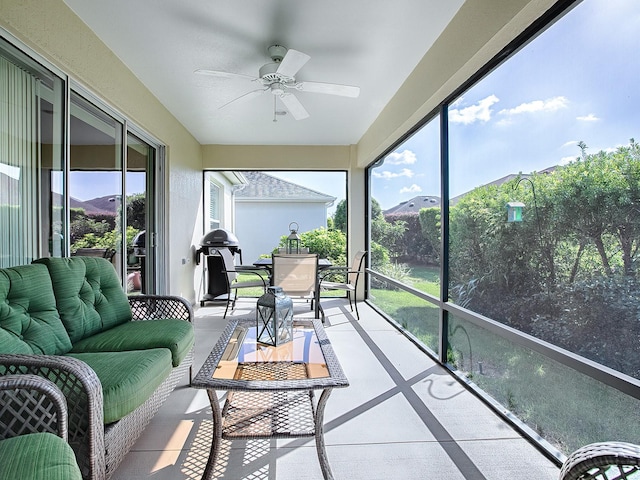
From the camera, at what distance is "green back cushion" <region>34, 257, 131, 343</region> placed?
7.51 ft

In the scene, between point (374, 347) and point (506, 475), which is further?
point (374, 347)

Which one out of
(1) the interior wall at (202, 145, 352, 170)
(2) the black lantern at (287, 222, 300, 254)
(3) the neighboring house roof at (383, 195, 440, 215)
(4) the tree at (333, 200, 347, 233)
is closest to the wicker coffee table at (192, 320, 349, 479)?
(3) the neighboring house roof at (383, 195, 440, 215)

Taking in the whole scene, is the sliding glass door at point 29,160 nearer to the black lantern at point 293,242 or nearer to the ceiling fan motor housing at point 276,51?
the ceiling fan motor housing at point 276,51

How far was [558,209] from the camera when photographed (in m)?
1.96

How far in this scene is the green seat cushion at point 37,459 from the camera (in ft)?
3.45

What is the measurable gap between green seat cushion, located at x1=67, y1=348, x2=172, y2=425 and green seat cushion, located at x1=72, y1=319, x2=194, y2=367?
125 mm

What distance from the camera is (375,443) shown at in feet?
6.89

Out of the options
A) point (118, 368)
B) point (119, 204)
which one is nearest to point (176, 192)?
point (119, 204)

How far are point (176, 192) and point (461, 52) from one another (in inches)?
160

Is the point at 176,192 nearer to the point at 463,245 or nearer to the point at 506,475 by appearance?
the point at 463,245

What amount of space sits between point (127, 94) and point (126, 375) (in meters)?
2.95

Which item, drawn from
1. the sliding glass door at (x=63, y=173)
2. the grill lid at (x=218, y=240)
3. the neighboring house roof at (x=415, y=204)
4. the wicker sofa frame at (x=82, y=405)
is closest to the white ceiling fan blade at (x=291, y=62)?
the sliding glass door at (x=63, y=173)

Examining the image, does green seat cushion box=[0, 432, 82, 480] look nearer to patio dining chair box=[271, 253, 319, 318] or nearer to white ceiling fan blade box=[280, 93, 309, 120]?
white ceiling fan blade box=[280, 93, 309, 120]

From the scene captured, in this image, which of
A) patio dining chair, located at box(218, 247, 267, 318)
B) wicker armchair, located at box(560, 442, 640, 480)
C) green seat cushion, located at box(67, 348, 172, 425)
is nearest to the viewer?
wicker armchair, located at box(560, 442, 640, 480)
